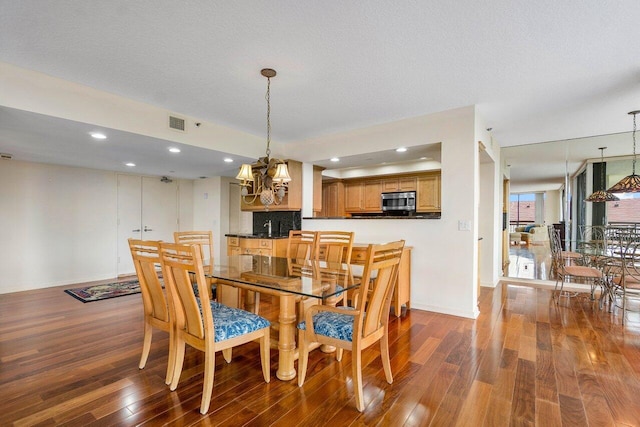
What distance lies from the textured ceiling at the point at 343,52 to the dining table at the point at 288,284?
174 cm

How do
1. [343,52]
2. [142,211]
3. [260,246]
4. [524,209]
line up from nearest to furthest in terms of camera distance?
[343,52] < [260,246] < [142,211] < [524,209]

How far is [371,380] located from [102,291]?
15.0 ft

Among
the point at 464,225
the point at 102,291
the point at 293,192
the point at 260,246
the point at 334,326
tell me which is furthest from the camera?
the point at 293,192

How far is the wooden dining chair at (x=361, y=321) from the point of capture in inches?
70.7

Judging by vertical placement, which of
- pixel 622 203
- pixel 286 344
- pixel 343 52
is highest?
pixel 343 52

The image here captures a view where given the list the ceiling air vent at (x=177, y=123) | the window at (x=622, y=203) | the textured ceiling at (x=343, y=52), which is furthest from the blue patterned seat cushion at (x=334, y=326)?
the window at (x=622, y=203)

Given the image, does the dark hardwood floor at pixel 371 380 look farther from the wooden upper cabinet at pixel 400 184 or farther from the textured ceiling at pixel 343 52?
the wooden upper cabinet at pixel 400 184

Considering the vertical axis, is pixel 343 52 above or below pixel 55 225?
above

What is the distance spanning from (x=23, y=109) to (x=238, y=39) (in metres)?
2.04

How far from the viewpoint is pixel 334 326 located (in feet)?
6.42

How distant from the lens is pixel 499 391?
78.7 inches

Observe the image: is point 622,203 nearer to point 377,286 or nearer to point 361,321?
point 377,286

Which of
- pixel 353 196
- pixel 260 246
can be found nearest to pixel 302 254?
pixel 260 246

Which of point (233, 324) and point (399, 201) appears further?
point (399, 201)
